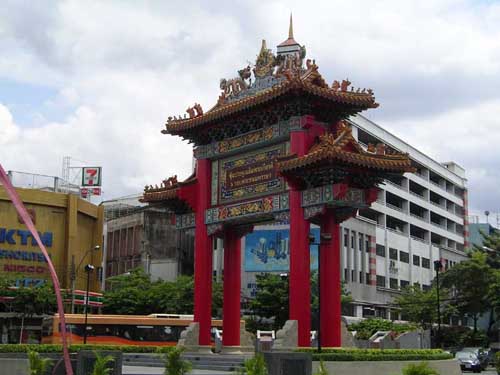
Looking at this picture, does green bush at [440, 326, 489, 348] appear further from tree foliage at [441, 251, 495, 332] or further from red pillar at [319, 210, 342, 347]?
red pillar at [319, 210, 342, 347]

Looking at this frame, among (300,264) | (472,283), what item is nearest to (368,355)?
(300,264)

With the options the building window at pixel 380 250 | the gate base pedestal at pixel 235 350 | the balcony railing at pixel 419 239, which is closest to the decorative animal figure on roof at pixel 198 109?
the gate base pedestal at pixel 235 350

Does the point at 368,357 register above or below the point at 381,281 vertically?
below

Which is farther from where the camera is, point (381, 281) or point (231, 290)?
point (381, 281)

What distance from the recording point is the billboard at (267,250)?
204 feet

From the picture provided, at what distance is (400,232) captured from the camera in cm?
7838

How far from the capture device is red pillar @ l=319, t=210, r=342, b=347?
85.6 feet

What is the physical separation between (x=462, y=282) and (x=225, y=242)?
3321 cm

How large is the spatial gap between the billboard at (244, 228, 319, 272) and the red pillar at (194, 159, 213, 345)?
3041 centimetres

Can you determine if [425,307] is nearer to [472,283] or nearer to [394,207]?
[472,283]

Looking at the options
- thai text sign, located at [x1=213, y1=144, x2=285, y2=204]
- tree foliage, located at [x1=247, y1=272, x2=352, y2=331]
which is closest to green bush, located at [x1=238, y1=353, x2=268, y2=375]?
thai text sign, located at [x1=213, y1=144, x2=285, y2=204]

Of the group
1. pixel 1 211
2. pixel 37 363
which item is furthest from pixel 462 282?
pixel 37 363

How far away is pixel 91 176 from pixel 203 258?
52.7 meters

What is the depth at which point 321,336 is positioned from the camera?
1009 inches
